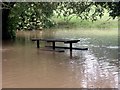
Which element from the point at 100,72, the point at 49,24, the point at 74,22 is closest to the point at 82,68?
the point at 100,72

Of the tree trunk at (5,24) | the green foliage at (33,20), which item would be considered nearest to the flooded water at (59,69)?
the tree trunk at (5,24)

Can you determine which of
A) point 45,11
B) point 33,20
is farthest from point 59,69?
point 33,20

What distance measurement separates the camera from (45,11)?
21312 mm

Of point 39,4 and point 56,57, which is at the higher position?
point 39,4

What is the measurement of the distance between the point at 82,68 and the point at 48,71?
52.6 inches

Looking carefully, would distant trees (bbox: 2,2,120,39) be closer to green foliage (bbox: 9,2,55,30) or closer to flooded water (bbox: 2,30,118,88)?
green foliage (bbox: 9,2,55,30)

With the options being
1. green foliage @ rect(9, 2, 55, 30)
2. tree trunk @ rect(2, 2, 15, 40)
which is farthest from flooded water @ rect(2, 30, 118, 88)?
green foliage @ rect(9, 2, 55, 30)

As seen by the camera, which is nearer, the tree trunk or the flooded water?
the flooded water

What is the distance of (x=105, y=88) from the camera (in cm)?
819

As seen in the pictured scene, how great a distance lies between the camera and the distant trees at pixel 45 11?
16969 millimetres

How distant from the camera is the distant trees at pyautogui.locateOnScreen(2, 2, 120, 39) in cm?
1697

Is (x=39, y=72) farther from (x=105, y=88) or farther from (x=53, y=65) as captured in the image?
(x=105, y=88)

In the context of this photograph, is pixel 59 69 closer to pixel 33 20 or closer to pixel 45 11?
pixel 45 11

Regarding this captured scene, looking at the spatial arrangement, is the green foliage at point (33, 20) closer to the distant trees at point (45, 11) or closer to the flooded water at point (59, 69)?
the distant trees at point (45, 11)
